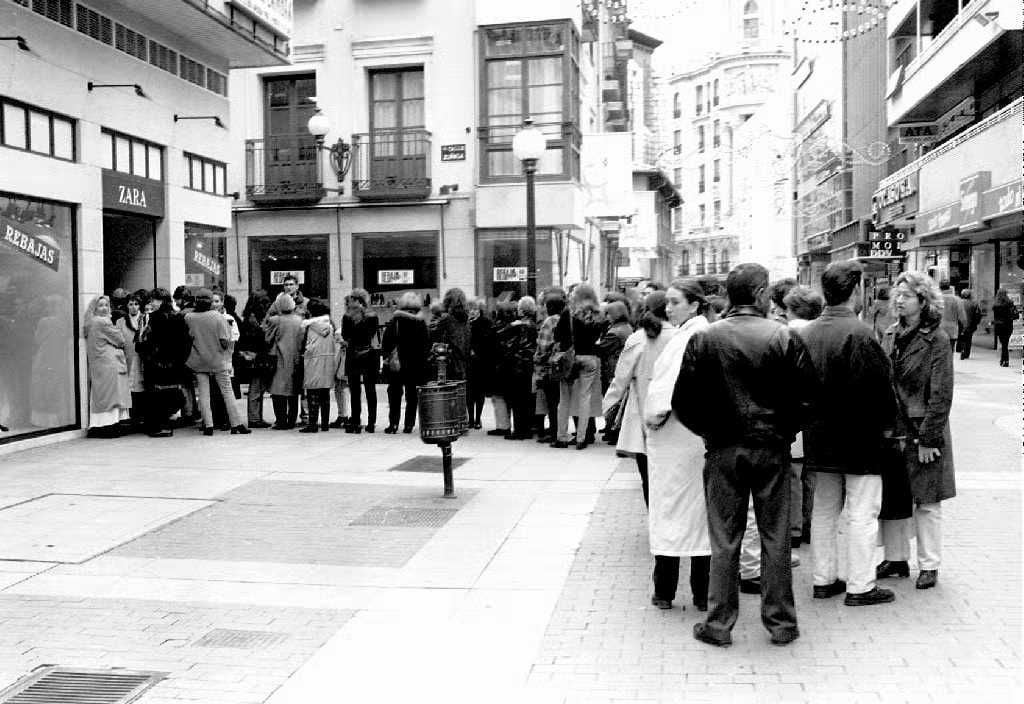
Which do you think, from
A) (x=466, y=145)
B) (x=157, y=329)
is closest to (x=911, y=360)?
(x=157, y=329)

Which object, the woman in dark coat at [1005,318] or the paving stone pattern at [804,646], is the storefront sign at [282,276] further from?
the paving stone pattern at [804,646]

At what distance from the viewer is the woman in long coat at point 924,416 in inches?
256

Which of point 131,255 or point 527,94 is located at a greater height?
point 527,94

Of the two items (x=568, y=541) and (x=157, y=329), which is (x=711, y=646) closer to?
(x=568, y=541)

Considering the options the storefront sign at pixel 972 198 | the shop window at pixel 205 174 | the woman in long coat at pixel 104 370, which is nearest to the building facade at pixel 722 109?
the storefront sign at pixel 972 198

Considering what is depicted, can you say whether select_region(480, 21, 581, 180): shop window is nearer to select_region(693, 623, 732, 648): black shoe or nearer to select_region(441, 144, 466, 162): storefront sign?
select_region(441, 144, 466, 162): storefront sign

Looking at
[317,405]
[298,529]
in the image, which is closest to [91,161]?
[317,405]

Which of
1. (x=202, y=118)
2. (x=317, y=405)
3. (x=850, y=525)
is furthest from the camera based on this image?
(x=202, y=118)

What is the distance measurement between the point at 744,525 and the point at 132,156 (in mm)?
11259

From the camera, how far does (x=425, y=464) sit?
11523mm

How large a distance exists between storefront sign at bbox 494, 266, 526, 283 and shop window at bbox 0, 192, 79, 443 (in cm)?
1186

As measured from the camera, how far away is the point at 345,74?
78.5ft

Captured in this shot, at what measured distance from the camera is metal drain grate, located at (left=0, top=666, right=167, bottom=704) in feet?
16.3

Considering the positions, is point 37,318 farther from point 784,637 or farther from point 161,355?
point 784,637
